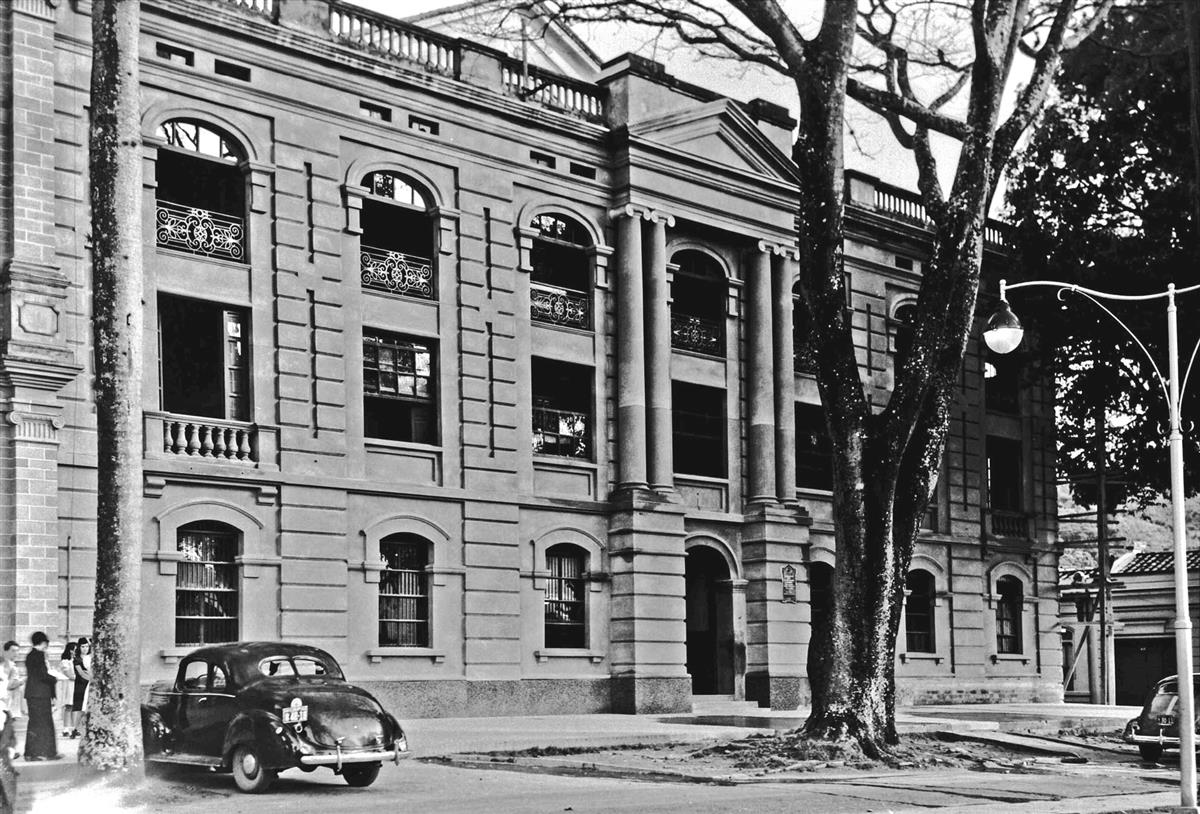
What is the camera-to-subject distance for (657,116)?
3394cm

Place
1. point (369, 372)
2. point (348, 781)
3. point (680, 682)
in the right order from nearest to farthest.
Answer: point (348, 781) < point (369, 372) < point (680, 682)

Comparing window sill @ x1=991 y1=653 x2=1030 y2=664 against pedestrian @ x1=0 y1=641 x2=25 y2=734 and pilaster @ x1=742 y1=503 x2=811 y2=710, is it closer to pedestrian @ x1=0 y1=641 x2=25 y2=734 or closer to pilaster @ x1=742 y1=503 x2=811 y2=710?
pilaster @ x1=742 y1=503 x2=811 y2=710

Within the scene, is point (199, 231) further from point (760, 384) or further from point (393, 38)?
point (760, 384)

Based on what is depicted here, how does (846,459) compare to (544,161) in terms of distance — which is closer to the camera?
(846,459)

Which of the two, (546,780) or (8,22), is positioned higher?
(8,22)

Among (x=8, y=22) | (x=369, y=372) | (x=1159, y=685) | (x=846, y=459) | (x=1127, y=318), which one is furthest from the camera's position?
(x=1127, y=318)

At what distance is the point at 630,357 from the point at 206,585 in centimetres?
1079

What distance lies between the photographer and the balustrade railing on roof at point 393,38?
2933 cm

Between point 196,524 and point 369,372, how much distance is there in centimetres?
475

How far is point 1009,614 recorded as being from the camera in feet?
142

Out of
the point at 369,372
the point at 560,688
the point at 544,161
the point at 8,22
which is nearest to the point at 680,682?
the point at 560,688

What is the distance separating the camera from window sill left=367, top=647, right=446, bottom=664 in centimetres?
2806

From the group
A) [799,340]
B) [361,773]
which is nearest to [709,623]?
[799,340]

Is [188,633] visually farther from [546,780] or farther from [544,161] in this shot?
[544,161]
